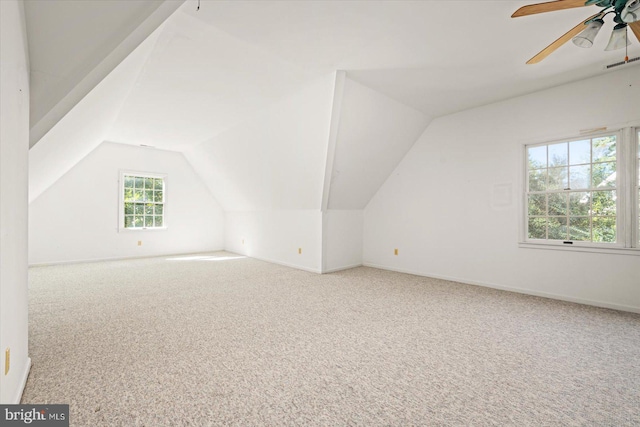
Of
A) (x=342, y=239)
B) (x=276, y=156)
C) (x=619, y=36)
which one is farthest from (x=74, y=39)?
(x=342, y=239)

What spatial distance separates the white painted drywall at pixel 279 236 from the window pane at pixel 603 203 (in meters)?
3.58

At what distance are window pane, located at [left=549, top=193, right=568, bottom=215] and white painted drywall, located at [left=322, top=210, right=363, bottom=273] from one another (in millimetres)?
2907

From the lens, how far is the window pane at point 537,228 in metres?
3.64

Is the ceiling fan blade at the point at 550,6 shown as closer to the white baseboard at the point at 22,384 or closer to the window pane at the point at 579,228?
the window pane at the point at 579,228

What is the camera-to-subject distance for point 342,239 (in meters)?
5.19

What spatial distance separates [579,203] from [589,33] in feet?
7.43

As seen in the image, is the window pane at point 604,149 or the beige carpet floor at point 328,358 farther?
the window pane at point 604,149

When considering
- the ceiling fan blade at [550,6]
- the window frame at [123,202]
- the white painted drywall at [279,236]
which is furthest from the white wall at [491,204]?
the window frame at [123,202]

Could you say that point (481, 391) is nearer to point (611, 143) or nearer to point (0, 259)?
point (0, 259)

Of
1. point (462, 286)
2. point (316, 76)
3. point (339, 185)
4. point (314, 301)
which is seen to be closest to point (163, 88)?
point (316, 76)

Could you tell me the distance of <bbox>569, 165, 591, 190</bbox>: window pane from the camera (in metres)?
3.35

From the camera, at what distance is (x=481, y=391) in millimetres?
1646

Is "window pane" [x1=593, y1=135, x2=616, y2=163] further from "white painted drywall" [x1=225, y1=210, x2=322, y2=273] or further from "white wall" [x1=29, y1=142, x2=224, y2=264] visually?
"white wall" [x1=29, y1=142, x2=224, y2=264]

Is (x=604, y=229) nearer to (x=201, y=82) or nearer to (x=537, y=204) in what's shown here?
(x=537, y=204)
